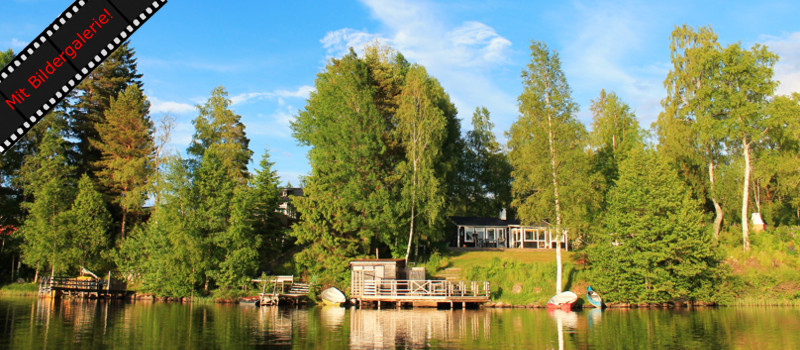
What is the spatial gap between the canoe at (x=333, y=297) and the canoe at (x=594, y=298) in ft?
55.4

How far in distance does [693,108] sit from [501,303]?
A: 22529 millimetres

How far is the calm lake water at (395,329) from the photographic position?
18062 mm

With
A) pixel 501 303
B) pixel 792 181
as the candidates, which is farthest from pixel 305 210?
pixel 792 181

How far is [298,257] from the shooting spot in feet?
133

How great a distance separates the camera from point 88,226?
1800 inches

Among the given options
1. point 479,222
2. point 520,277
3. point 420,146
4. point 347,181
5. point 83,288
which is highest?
point 420,146

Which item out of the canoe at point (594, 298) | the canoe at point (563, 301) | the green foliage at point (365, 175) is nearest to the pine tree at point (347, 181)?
the green foliage at point (365, 175)

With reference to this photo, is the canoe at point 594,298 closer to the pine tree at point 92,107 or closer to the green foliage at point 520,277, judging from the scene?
the green foliage at point 520,277

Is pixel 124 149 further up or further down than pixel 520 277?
further up

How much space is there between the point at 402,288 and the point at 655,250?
17112 mm

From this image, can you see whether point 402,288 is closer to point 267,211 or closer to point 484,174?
point 267,211

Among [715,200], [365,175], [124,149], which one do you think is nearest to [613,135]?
[715,200]

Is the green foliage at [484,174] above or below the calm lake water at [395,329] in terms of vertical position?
above

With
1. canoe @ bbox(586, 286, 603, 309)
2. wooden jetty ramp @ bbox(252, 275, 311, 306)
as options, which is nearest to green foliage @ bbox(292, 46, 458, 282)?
wooden jetty ramp @ bbox(252, 275, 311, 306)
